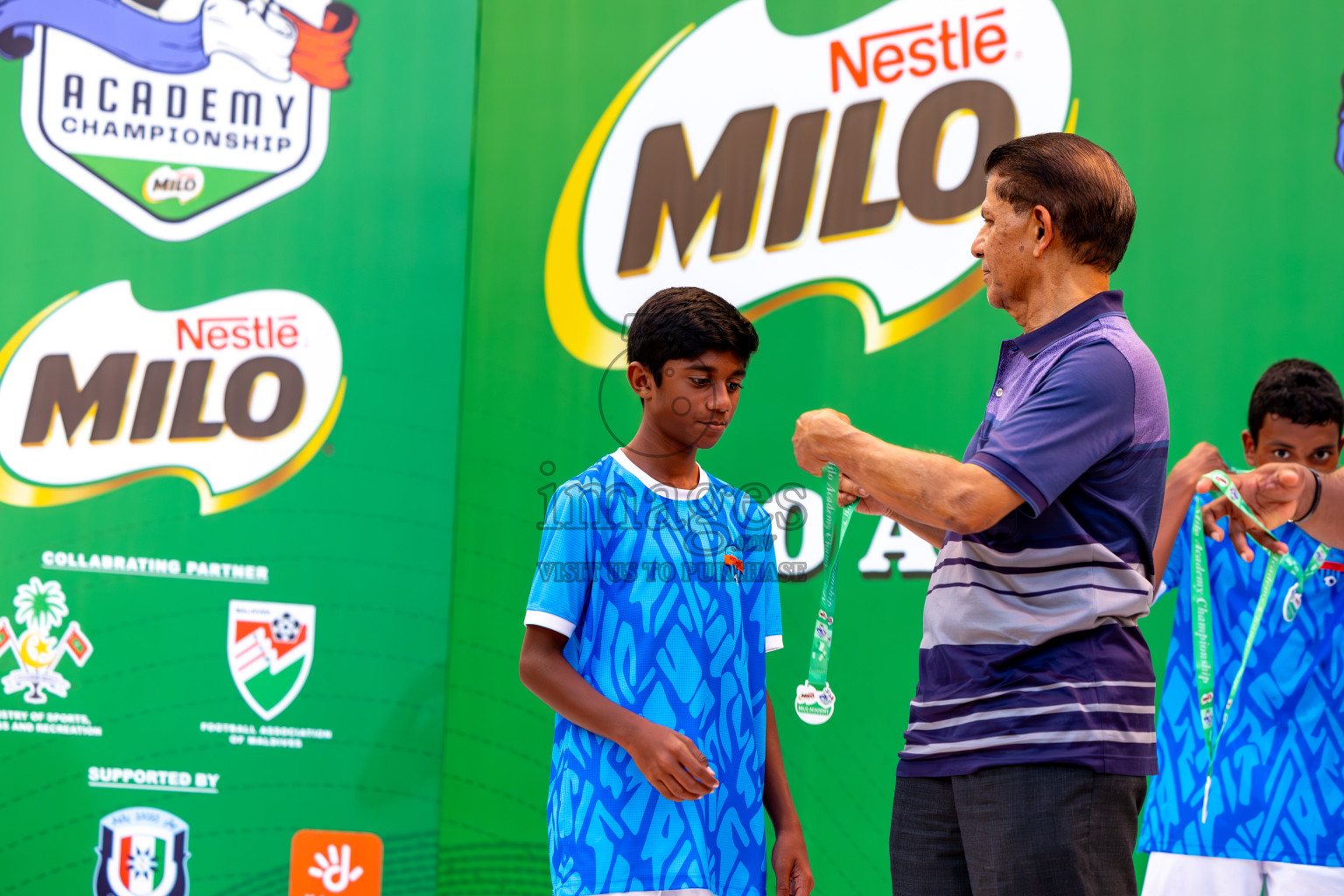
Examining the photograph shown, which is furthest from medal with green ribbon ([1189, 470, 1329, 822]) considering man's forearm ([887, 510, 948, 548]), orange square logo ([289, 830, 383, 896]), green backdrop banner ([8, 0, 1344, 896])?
orange square logo ([289, 830, 383, 896])

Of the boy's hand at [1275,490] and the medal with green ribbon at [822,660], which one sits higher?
the boy's hand at [1275,490]

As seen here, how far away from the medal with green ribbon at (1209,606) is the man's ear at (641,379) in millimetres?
846

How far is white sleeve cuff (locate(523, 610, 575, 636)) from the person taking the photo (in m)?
1.64

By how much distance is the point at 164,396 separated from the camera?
301 centimetres

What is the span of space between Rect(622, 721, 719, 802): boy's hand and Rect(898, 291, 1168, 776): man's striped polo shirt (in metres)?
0.31

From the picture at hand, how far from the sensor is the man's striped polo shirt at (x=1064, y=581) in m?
1.26

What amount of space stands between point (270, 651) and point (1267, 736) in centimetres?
236

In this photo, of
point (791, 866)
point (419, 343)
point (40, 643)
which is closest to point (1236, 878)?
point (791, 866)

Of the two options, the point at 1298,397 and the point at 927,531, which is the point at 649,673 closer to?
the point at 927,531

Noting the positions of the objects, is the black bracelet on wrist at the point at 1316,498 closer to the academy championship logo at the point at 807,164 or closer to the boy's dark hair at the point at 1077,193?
the boy's dark hair at the point at 1077,193

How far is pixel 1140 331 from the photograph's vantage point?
107 inches

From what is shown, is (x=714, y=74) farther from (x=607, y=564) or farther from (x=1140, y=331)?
(x=607, y=564)

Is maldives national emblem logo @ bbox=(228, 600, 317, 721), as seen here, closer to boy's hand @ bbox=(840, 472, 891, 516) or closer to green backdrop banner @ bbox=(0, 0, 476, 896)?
green backdrop banner @ bbox=(0, 0, 476, 896)

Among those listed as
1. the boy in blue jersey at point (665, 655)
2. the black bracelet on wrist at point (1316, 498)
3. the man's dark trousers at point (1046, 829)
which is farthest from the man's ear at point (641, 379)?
the black bracelet on wrist at point (1316, 498)
